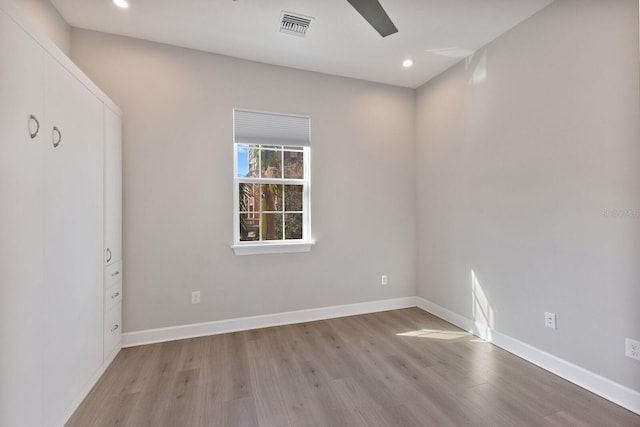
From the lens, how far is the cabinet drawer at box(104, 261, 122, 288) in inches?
86.0

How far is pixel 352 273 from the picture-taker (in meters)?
3.35

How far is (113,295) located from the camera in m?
2.31

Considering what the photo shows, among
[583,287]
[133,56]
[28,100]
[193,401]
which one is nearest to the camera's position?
Answer: [28,100]

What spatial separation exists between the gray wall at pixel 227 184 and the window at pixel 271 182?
0.35 ft

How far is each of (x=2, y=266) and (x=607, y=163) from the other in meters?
3.36

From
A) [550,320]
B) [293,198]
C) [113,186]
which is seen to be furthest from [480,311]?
[113,186]

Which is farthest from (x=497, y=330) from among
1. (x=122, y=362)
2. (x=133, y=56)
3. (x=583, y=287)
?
(x=133, y=56)

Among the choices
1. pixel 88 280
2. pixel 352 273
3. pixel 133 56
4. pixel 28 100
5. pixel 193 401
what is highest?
pixel 133 56

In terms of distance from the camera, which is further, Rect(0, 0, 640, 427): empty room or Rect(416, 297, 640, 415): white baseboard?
Rect(416, 297, 640, 415): white baseboard

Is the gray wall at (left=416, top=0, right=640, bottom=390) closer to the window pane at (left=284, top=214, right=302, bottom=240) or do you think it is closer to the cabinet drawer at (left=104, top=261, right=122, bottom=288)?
the window pane at (left=284, top=214, right=302, bottom=240)

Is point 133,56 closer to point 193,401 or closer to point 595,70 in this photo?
point 193,401

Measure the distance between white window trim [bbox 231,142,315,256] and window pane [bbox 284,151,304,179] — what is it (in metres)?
0.05

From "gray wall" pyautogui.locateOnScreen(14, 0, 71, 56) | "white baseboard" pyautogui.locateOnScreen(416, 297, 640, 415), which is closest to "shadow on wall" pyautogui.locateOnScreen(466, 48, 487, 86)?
"white baseboard" pyautogui.locateOnScreen(416, 297, 640, 415)

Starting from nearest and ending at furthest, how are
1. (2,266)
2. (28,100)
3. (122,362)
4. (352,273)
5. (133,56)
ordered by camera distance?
1. (2,266)
2. (28,100)
3. (122,362)
4. (133,56)
5. (352,273)
